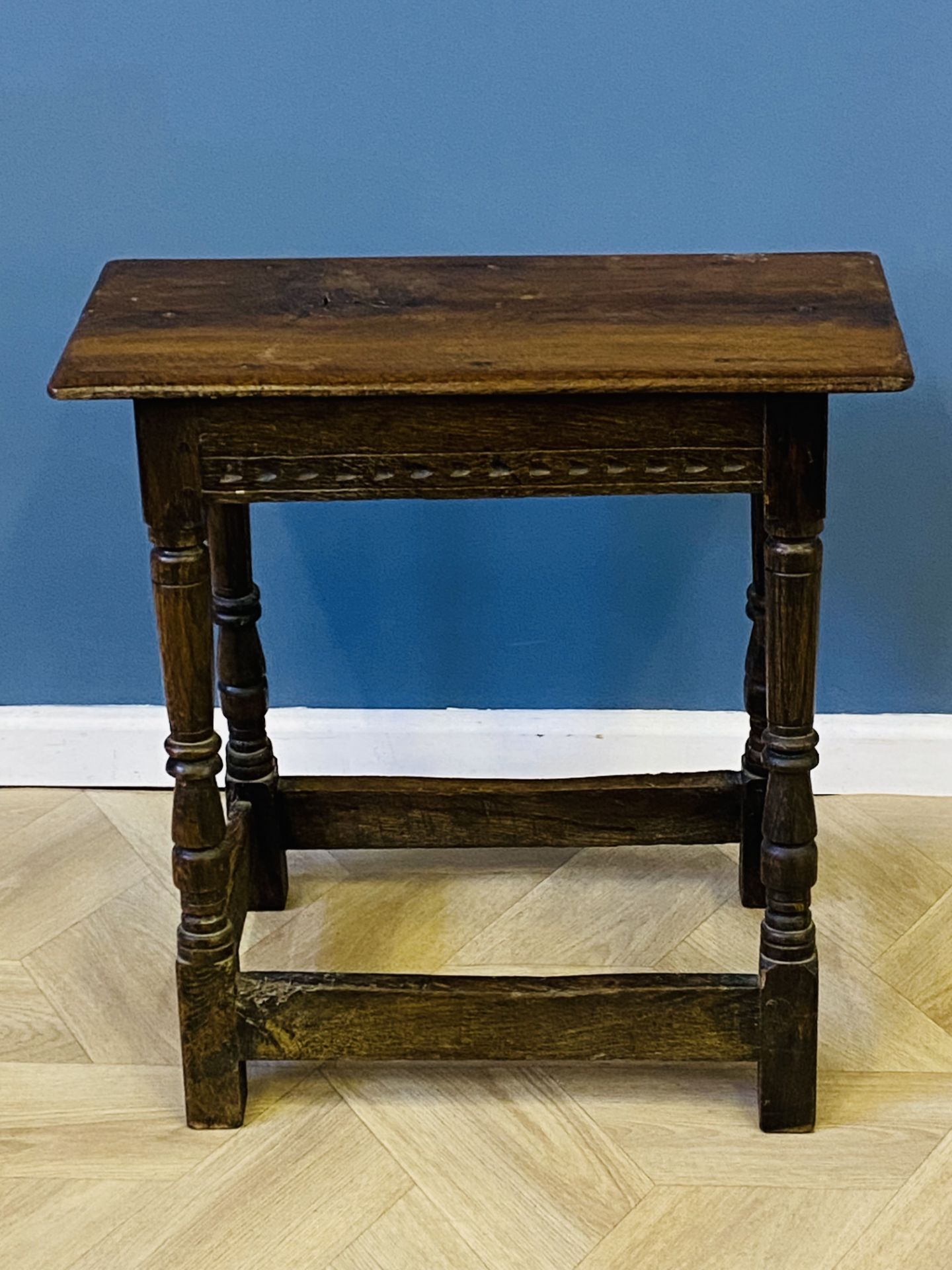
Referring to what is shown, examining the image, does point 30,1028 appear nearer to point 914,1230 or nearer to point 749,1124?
point 749,1124

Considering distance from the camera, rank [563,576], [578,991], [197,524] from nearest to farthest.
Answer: [197,524] < [578,991] < [563,576]

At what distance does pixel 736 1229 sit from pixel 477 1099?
264 mm

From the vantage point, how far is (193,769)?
4.63ft

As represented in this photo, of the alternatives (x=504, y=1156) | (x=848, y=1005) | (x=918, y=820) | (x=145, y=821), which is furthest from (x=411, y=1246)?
(x=918, y=820)

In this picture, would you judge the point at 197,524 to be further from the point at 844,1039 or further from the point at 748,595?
the point at 844,1039

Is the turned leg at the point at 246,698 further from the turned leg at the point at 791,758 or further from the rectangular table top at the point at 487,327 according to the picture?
the turned leg at the point at 791,758

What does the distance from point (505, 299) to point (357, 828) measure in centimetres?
63

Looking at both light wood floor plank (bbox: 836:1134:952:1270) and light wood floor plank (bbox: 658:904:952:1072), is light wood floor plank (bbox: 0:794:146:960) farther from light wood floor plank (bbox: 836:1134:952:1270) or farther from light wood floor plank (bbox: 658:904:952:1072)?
light wood floor plank (bbox: 836:1134:952:1270)

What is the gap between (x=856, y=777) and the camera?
6.48 ft

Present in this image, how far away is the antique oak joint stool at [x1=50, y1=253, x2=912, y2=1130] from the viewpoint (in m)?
1.27

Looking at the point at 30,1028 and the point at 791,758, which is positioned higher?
the point at 791,758

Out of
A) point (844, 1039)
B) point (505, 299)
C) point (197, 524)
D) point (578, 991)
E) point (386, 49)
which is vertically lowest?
point (844, 1039)

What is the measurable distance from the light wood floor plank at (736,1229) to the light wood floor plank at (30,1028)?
542 mm

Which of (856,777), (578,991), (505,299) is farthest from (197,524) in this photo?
(856,777)
